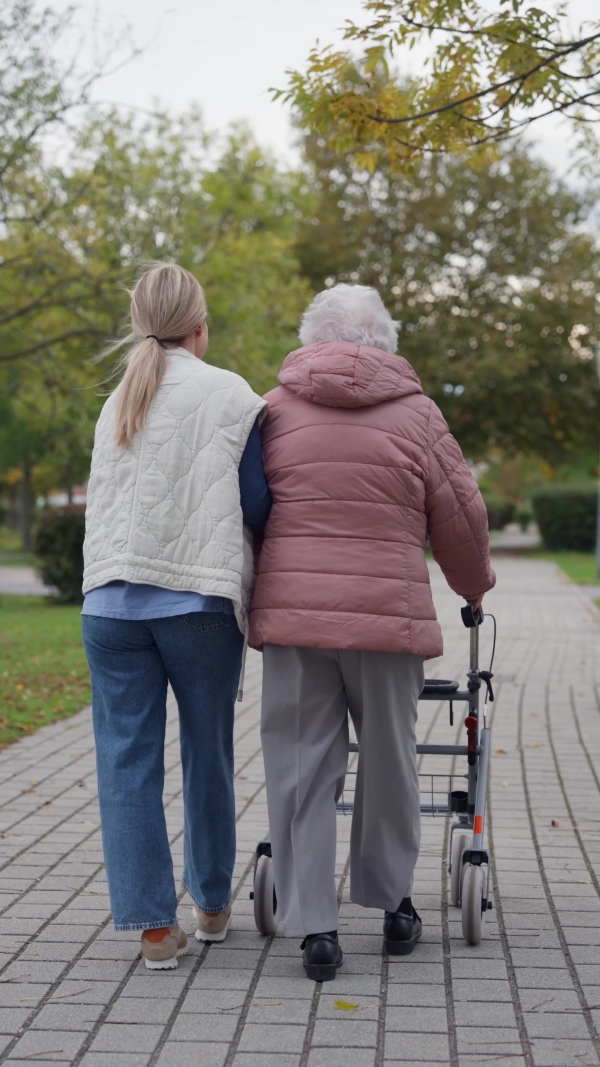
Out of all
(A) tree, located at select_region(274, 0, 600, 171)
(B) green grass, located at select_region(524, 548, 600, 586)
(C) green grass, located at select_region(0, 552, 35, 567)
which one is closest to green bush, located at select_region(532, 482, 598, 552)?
(B) green grass, located at select_region(524, 548, 600, 586)

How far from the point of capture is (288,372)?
3584 millimetres

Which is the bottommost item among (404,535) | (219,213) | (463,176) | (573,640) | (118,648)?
(573,640)

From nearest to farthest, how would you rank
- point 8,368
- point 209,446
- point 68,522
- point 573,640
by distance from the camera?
point 209,446 < point 573,640 < point 68,522 < point 8,368

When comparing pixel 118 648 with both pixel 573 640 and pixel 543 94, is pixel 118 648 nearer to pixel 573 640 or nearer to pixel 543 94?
pixel 543 94

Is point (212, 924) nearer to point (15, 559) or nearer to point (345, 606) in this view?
point (345, 606)

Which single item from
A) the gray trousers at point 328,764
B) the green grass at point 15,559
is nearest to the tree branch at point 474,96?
the gray trousers at point 328,764

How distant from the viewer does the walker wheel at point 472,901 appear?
3686mm

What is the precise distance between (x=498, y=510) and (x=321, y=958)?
54549 mm

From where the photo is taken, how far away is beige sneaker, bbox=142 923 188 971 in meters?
3.55

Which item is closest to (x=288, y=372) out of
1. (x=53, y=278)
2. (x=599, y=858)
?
(x=599, y=858)

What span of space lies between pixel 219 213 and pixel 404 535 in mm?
16566

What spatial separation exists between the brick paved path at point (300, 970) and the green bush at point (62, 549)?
1050cm

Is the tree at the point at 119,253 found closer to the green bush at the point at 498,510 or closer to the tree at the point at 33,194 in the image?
the tree at the point at 33,194

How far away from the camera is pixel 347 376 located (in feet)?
11.4
